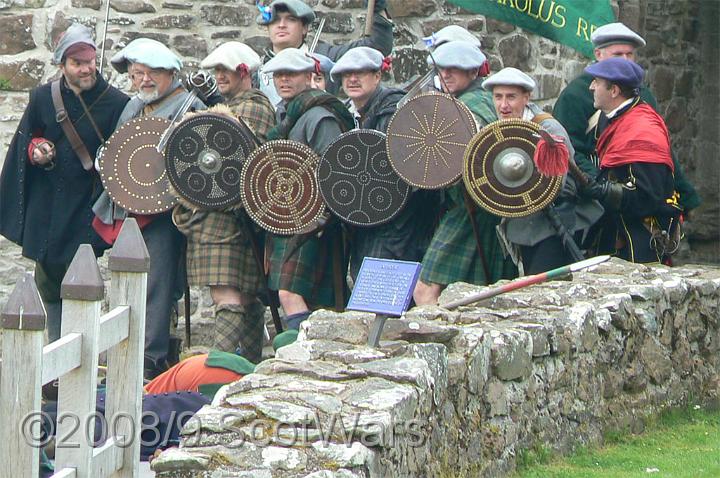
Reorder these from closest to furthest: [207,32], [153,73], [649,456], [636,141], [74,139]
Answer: [649,456], [636,141], [153,73], [74,139], [207,32]

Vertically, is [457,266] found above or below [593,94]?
below

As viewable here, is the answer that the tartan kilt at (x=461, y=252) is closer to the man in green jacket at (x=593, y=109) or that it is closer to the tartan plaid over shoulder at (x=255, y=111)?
the man in green jacket at (x=593, y=109)

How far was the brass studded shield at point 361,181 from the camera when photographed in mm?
7574

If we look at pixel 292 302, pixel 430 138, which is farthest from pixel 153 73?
pixel 430 138

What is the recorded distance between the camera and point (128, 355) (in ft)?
16.8

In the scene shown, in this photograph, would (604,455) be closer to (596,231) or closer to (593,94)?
(596,231)

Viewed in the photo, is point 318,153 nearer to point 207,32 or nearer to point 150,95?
point 150,95

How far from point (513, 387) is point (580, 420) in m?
0.60

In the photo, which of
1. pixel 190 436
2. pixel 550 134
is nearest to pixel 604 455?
pixel 550 134

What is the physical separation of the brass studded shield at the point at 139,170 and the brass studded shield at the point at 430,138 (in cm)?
134

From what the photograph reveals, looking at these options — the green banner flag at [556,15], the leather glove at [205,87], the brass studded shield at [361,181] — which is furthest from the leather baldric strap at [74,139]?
the green banner flag at [556,15]

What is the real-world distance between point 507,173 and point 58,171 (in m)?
2.74

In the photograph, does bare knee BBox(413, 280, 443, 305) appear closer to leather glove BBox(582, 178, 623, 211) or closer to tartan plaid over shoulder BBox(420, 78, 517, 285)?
tartan plaid over shoulder BBox(420, 78, 517, 285)

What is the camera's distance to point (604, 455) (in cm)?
599
